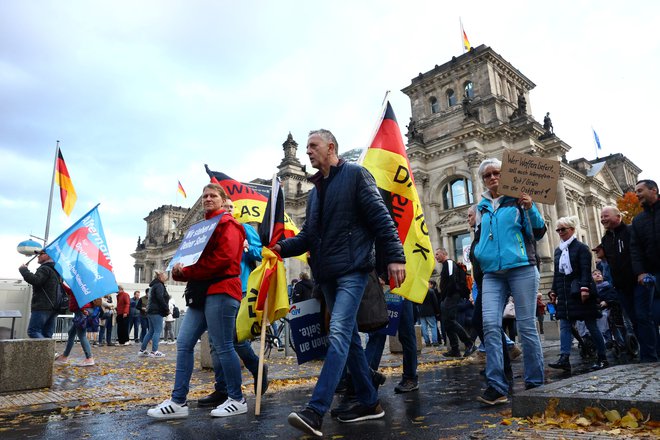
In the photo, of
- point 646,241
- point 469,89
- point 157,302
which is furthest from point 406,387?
point 469,89

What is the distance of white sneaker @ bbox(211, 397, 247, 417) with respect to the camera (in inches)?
163

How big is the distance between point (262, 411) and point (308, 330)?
90 cm

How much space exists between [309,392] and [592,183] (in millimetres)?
43778

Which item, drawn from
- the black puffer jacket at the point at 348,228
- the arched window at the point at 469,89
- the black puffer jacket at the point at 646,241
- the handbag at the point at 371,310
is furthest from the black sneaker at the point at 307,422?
the arched window at the point at 469,89

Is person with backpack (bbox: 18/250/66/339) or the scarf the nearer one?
the scarf

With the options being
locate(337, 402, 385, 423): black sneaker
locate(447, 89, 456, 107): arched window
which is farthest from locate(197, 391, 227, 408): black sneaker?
locate(447, 89, 456, 107): arched window

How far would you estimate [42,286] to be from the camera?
8.33m

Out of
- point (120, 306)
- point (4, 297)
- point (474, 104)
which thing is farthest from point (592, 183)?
point (4, 297)

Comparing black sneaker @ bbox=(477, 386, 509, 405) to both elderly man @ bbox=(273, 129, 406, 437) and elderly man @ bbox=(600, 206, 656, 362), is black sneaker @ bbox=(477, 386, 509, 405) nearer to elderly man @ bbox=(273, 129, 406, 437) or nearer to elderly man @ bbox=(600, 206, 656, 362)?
elderly man @ bbox=(273, 129, 406, 437)

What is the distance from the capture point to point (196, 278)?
4.36m

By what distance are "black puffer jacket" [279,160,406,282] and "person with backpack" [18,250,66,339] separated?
21.4 ft

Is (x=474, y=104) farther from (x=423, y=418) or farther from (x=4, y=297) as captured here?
(x=423, y=418)

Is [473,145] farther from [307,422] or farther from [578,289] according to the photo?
[307,422]

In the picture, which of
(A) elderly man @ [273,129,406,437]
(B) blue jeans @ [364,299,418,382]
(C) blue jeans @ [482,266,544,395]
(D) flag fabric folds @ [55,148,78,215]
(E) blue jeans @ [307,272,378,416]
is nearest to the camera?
(E) blue jeans @ [307,272,378,416]
